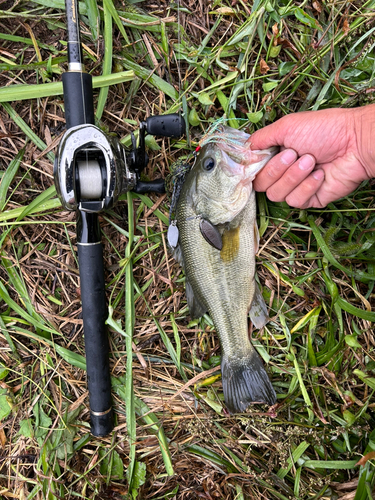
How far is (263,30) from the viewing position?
2.31 metres

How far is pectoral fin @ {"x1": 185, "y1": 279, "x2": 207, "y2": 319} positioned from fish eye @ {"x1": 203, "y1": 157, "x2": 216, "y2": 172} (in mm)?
780

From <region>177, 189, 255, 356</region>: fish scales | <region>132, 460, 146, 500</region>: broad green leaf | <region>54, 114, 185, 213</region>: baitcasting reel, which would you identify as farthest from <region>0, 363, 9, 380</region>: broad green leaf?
<region>177, 189, 255, 356</region>: fish scales

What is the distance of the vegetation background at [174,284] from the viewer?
233cm

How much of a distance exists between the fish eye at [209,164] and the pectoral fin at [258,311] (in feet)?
2.87

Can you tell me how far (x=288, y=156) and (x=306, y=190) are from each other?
0.25 m

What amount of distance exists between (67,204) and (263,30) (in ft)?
5.59

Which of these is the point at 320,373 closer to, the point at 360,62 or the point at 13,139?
the point at 360,62

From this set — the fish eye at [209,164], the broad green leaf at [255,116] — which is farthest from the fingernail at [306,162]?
the fish eye at [209,164]

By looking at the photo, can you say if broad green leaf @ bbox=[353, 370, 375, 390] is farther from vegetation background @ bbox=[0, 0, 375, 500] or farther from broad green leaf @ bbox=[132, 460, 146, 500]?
broad green leaf @ bbox=[132, 460, 146, 500]

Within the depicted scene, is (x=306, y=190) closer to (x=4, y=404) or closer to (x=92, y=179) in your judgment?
(x=92, y=179)

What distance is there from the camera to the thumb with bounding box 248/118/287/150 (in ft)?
6.83

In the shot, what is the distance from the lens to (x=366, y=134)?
2.02m

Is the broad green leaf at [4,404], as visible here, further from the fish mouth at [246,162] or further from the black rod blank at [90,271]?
the fish mouth at [246,162]

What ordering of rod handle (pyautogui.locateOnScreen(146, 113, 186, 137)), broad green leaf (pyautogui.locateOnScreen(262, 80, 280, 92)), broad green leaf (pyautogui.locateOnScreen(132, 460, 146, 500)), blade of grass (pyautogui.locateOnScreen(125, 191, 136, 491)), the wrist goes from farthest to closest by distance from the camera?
1. broad green leaf (pyautogui.locateOnScreen(132, 460, 146, 500))
2. blade of grass (pyautogui.locateOnScreen(125, 191, 136, 491))
3. broad green leaf (pyautogui.locateOnScreen(262, 80, 280, 92))
4. rod handle (pyautogui.locateOnScreen(146, 113, 186, 137))
5. the wrist
